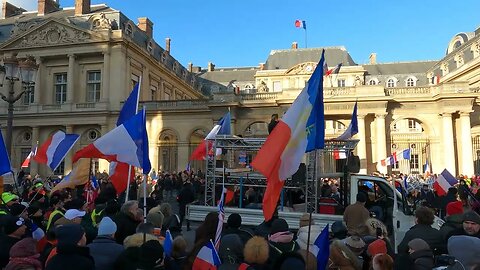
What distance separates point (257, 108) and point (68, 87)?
1692 cm

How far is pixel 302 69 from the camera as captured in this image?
163 feet

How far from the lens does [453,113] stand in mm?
29250

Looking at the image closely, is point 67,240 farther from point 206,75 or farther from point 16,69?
point 206,75

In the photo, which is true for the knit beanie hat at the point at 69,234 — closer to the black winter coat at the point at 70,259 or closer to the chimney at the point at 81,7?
the black winter coat at the point at 70,259

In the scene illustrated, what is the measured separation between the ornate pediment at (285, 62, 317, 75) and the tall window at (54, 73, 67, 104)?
25.1 metres

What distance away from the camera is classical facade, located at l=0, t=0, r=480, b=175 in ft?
97.1

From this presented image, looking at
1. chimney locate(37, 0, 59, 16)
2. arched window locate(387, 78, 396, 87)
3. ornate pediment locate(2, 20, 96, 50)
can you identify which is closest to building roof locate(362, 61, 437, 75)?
arched window locate(387, 78, 396, 87)

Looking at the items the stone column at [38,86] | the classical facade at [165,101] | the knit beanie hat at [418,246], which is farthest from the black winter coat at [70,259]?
the stone column at [38,86]

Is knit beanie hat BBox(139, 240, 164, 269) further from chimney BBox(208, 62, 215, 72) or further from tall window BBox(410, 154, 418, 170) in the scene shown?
chimney BBox(208, 62, 215, 72)

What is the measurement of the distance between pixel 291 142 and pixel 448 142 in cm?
2761

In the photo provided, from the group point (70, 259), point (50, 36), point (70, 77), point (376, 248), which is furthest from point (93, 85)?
point (376, 248)

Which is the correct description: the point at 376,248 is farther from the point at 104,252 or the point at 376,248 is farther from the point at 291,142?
the point at 104,252

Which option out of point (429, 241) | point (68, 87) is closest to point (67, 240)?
point (429, 241)

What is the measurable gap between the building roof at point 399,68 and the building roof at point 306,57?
8.34 feet
